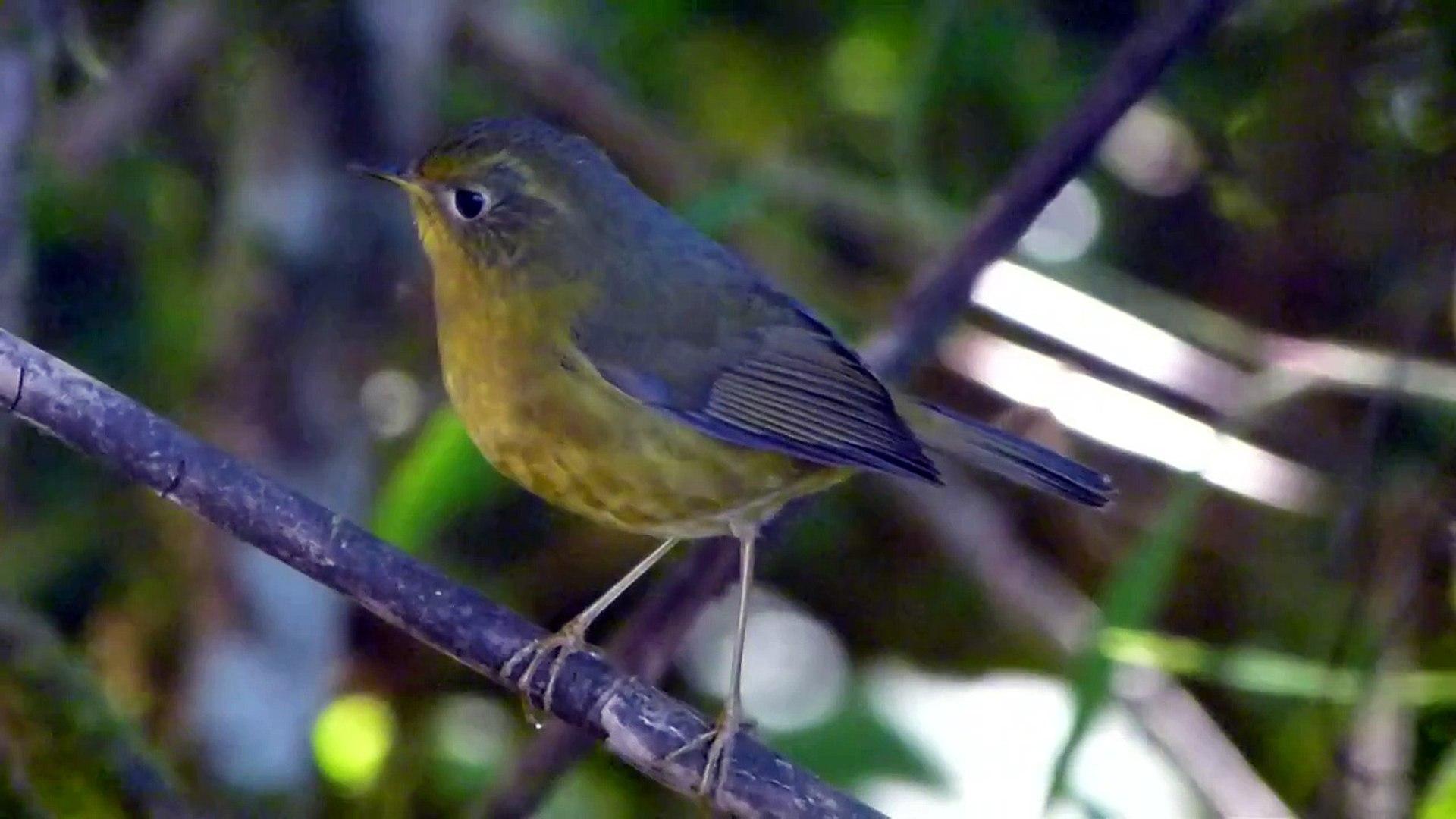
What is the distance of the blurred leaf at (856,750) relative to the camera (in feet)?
9.75

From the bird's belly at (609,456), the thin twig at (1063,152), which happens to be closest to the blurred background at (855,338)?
the bird's belly at (609,456)

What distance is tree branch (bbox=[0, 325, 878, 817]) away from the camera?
1.90 m

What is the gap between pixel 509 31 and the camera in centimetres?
385

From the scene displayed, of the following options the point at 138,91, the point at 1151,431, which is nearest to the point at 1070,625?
the point at 1151,431

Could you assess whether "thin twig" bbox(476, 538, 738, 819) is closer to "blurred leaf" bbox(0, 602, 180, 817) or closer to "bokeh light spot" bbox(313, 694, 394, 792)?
"blurred leaf" bbox(0, 602, 180, 817)

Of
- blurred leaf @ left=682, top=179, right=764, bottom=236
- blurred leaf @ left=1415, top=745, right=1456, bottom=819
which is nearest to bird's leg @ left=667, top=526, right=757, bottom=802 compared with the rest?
blurred leaf @ left=682, top=179, right=764, bottom=236

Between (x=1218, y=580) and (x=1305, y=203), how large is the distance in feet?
2.95

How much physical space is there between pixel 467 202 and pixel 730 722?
35.5 inches

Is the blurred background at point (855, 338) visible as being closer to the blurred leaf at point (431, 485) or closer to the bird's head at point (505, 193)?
the blurred leaf at point (431, 485)

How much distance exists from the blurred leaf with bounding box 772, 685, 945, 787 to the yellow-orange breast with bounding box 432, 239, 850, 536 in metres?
0.55

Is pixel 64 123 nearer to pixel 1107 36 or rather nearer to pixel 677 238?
pixel 677 238

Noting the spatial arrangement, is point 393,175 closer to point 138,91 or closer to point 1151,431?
point 138,91

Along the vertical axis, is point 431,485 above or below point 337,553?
above

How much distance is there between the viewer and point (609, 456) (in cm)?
246
